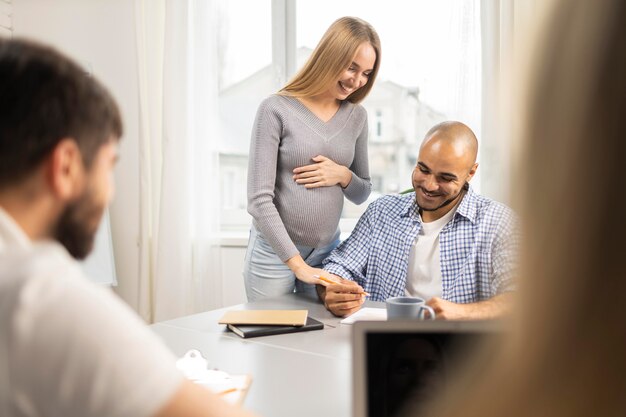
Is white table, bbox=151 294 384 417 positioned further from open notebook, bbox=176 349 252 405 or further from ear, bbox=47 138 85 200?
ear, bbox=47 138 85 200

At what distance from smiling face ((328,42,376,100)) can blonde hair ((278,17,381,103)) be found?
0.7 inches

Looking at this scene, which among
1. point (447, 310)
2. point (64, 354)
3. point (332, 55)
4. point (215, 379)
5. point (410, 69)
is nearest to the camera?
point (64, 354)

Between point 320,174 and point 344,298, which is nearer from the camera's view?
point 344,298

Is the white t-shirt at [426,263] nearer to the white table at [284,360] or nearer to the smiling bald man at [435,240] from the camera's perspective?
the smiling bald man at [435,240]

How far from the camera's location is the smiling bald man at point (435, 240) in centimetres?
190

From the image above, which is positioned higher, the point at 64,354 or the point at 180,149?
the point at 180,149

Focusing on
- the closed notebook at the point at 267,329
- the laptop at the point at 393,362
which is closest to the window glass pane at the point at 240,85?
the closed notebook at the point at 267,329

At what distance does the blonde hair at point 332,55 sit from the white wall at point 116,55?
4.99ft

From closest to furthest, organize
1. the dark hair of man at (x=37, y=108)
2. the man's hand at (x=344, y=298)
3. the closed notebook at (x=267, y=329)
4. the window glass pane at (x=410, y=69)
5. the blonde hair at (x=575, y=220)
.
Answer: the blonde hair at (x=575, y=220) < the dark hair of man at (x=37, y=108) < the closed notebook at (x=267, y=329) < the man's hand at (x=344, y=298) < the window glass pane at (x=410, y=69)

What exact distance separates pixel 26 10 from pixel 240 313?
2.70m

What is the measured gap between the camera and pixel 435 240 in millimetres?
1997

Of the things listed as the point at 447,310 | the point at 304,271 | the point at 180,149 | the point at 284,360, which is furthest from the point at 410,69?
the point at 284,360

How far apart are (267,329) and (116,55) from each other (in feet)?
7.82

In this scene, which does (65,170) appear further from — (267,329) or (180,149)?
(180,149)
